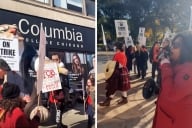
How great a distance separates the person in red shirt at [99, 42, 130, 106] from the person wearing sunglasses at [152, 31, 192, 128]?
271 mm

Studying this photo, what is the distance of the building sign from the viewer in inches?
94.3

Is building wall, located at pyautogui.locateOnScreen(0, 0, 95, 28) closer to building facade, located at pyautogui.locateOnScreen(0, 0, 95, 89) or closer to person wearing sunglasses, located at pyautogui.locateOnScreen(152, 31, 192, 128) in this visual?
building facade, located at pyautogui.locateOnScreen(0, 0, 95, 89)

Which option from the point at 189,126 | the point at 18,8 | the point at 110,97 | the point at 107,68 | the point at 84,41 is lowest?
the point at 189,126

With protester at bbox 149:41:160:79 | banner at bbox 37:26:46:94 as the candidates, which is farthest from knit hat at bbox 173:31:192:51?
banner at bbox 37:26:46:94

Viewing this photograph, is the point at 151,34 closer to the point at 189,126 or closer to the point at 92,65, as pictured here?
the point at 92,65

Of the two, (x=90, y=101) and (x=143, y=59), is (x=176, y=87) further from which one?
(x=90, y=101)

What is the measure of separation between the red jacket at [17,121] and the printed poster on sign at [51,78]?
21 cm

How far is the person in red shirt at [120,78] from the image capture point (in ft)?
9.43

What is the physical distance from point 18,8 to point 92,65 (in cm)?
71

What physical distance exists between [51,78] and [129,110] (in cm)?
66

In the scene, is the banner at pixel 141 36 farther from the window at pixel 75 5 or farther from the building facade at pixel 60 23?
the window at pixel 75 5

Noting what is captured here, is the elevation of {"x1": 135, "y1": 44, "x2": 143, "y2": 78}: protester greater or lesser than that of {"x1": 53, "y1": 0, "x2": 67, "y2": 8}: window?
lesser

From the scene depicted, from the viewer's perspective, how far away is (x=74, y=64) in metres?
2.76

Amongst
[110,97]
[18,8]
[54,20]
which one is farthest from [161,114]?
[18,8]
